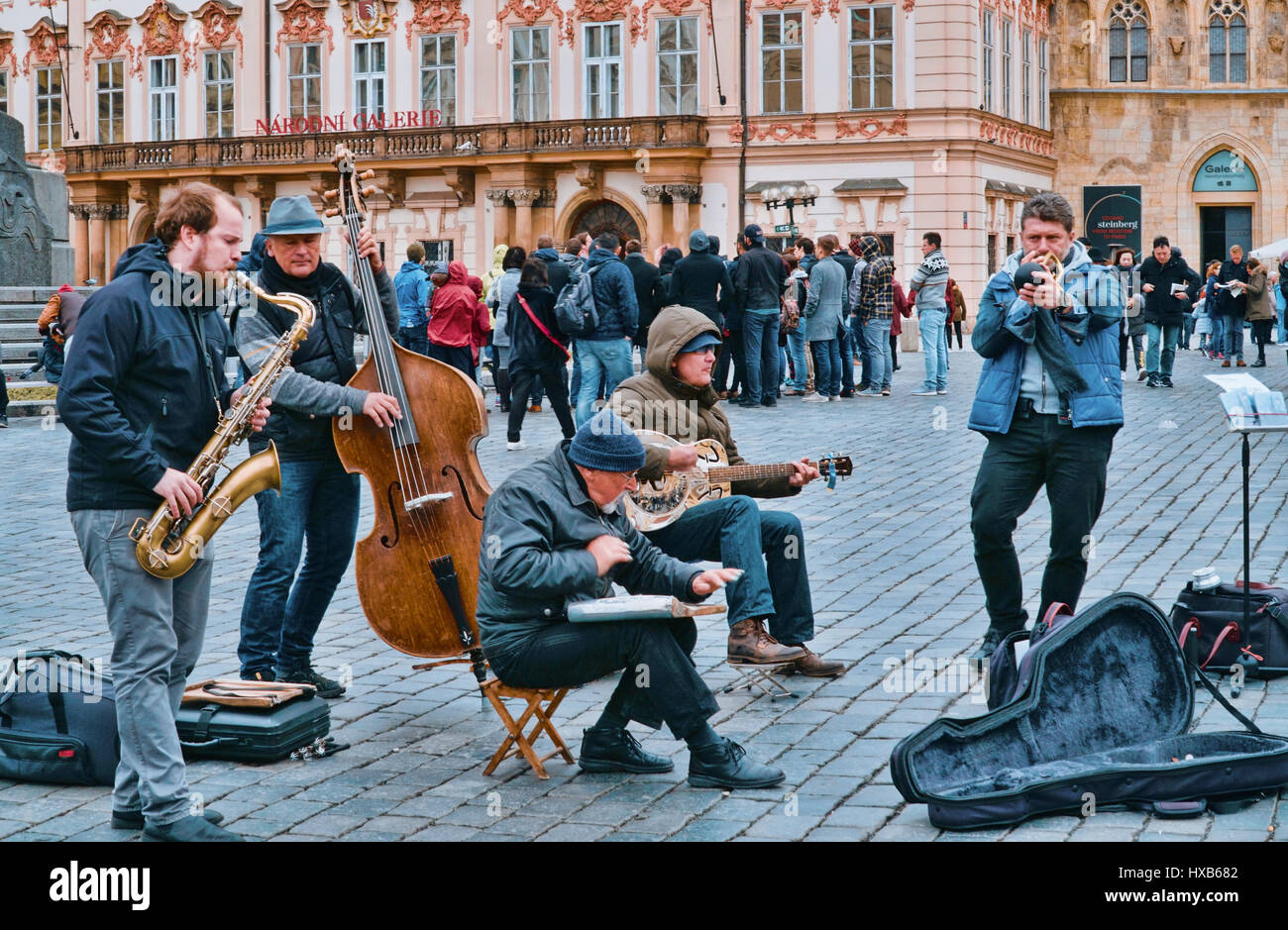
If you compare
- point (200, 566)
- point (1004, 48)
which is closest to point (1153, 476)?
point (200, 566)

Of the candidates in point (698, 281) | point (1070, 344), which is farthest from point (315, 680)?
point (698, 281)

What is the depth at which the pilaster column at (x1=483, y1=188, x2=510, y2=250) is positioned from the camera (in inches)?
1516

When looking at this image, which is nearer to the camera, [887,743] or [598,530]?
[598,530]

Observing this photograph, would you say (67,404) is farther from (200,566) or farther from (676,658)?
(676,658)

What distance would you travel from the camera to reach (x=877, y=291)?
67.4 ft

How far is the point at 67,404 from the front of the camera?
15.7 feet

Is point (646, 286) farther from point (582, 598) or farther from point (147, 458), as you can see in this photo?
point (147, 458)

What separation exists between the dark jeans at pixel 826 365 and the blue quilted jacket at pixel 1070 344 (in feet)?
42.5

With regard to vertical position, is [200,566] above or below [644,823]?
above

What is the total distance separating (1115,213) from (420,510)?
39.4 metres

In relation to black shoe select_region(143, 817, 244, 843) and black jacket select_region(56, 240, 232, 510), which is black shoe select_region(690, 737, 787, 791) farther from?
black jacket select_region(56, 240, 232, 510)

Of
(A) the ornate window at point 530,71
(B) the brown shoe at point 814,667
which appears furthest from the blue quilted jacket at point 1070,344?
(A) the ornate window at point 530,71

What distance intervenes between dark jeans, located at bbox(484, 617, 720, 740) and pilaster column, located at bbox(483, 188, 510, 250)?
3370 cm

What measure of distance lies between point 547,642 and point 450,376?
139 cm
